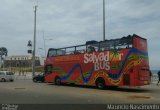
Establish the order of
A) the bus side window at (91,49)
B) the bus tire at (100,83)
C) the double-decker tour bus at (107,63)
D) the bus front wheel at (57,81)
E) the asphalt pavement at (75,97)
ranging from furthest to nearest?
the bus front wheel at (57,81) → the bus side window at (91,49) → the bus tire at (100,83) → the double-decker tour bus at (107,63) → the asphalt pavement at (75,97)

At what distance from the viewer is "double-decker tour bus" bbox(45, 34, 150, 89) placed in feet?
78.0

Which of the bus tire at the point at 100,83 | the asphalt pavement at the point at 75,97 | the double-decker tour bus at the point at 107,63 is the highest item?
the double-decker tour bus at the point at 107,63

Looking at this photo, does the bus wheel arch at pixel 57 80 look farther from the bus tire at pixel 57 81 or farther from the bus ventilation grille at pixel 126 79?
the bus ventilation grille at pixel 126 79

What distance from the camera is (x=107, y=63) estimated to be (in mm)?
25719

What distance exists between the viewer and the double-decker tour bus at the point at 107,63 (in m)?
23.8

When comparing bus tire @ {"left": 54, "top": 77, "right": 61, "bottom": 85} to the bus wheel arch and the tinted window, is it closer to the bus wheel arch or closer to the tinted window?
the bus wheel arch

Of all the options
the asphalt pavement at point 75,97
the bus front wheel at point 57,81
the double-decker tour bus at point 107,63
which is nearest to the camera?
the asphalt pavement at point 75,97

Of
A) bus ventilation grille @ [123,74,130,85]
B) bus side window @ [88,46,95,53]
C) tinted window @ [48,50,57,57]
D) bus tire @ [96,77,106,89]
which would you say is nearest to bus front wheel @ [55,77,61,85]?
tinted window @ [48,50,57,57]

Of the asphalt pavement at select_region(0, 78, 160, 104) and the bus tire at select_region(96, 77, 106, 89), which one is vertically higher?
the bus tire at select_region(96, 77, 106, 89)

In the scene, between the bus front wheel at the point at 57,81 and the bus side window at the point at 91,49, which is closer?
the bus side window at the point at 91,49

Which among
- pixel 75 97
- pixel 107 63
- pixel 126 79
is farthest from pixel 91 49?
pixel 75 97

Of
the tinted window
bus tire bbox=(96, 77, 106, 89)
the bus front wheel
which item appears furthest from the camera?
the tinted window

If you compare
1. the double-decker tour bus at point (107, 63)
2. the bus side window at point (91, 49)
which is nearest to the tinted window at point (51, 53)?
the double-decker tour bus at point (107, 63)

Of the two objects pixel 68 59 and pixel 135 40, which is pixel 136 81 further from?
pixel 68 59
